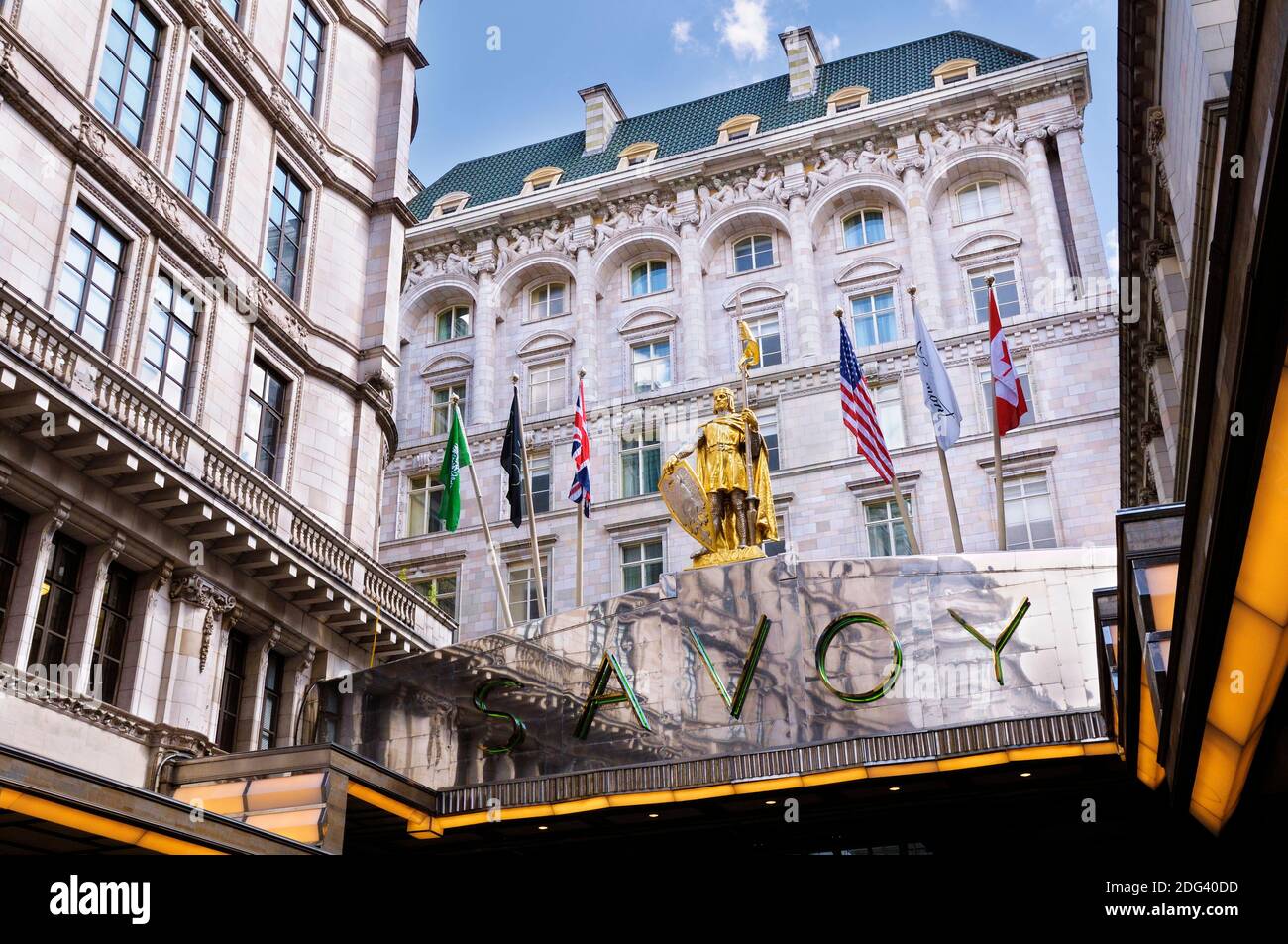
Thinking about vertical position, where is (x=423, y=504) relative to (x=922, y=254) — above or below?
below

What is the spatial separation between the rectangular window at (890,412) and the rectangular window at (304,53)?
77.0ft

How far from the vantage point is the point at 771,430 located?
159 feet

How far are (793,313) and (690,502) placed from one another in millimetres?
25058

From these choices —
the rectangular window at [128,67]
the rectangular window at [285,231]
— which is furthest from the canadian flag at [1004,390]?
the rectangular window at [128,67]

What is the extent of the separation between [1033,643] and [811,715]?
4247mm

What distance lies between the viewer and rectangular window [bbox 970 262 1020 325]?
4722cm

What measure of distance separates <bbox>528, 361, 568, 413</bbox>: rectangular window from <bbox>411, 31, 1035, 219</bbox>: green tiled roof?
10907 mm

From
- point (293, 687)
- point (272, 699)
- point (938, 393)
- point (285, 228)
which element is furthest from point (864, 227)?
point (272, 699)

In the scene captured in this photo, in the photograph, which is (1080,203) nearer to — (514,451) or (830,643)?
(514,451)

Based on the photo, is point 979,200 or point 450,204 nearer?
point 979,200

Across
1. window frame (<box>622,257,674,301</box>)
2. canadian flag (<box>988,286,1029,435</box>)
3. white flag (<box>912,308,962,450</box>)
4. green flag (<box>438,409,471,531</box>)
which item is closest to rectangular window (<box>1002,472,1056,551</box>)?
white flag (<box>912,308,962,450</box>)

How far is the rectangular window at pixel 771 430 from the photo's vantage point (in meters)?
47.8
